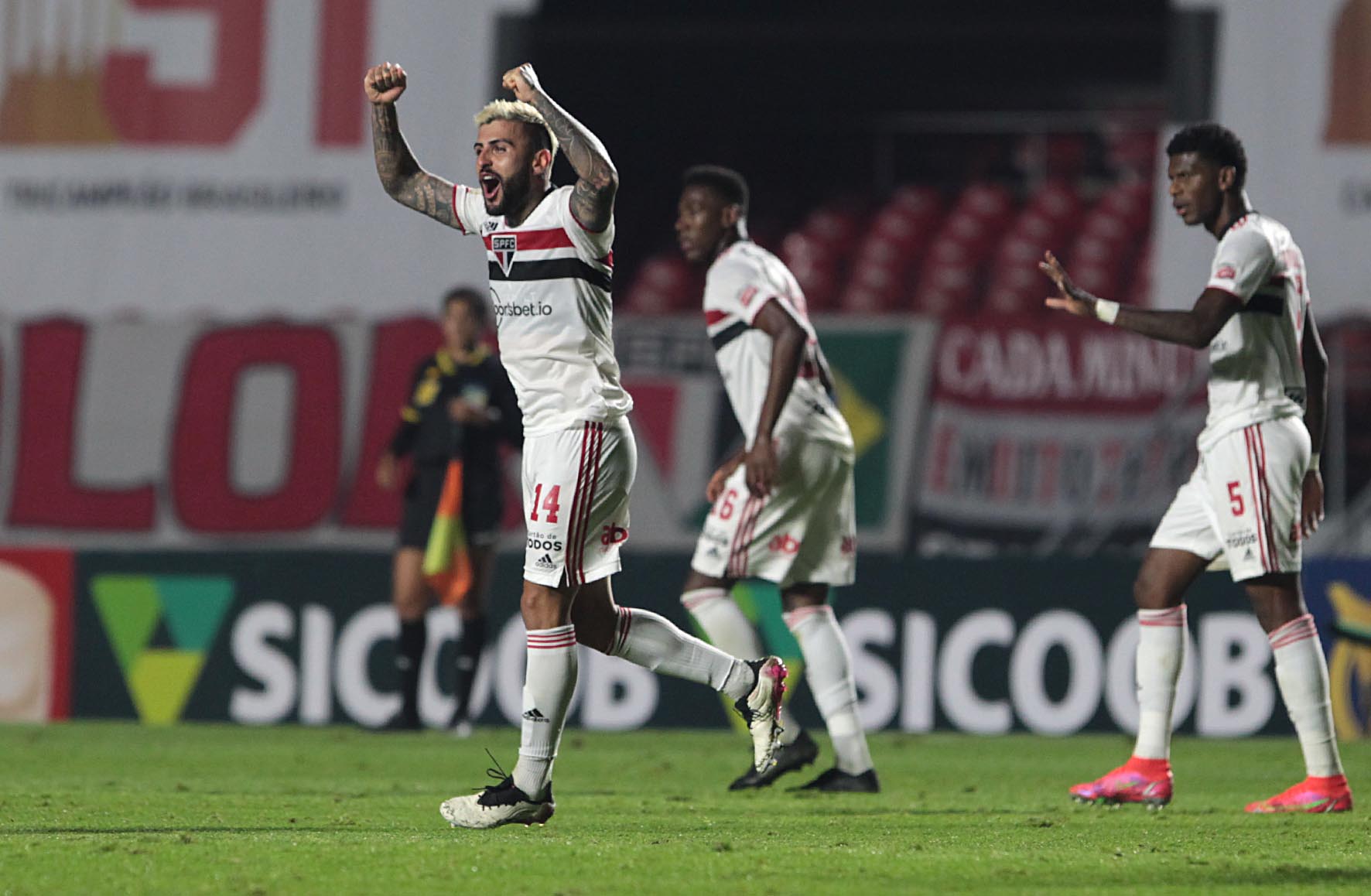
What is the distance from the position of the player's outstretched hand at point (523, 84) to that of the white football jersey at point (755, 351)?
5.59 ft

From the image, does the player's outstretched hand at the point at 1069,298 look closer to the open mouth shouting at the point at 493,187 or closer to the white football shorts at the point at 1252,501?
the white football shorts at the point at 1252,501

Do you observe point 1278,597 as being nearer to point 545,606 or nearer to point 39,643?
point 545,606

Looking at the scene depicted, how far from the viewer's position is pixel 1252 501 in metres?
6.09

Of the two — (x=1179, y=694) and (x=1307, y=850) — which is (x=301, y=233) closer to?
(x=1179, y=694)

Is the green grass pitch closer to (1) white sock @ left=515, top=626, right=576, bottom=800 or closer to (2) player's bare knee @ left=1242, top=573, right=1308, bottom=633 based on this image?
(1) white sock @ left=515, top=626, right=576, bottom=800

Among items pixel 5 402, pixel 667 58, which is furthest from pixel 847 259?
pixel 5 402

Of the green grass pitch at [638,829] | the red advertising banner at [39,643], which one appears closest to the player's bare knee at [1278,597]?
the green grass pitch at [638,829]

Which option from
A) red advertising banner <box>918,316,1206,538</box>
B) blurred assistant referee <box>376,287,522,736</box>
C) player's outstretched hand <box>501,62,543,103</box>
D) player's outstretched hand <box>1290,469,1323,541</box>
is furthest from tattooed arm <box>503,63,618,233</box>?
red advertising banner <box>918,316,1206,538</box>

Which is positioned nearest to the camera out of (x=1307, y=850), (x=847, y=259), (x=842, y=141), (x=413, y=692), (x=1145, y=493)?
(x=1307, y=850)

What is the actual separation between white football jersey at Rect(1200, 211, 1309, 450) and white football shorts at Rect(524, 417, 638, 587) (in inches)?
76.7

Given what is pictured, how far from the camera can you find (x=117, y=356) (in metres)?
13.3

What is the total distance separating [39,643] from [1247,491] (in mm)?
6640

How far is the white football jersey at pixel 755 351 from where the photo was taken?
6781 mm

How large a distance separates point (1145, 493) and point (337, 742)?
17.1 feet
